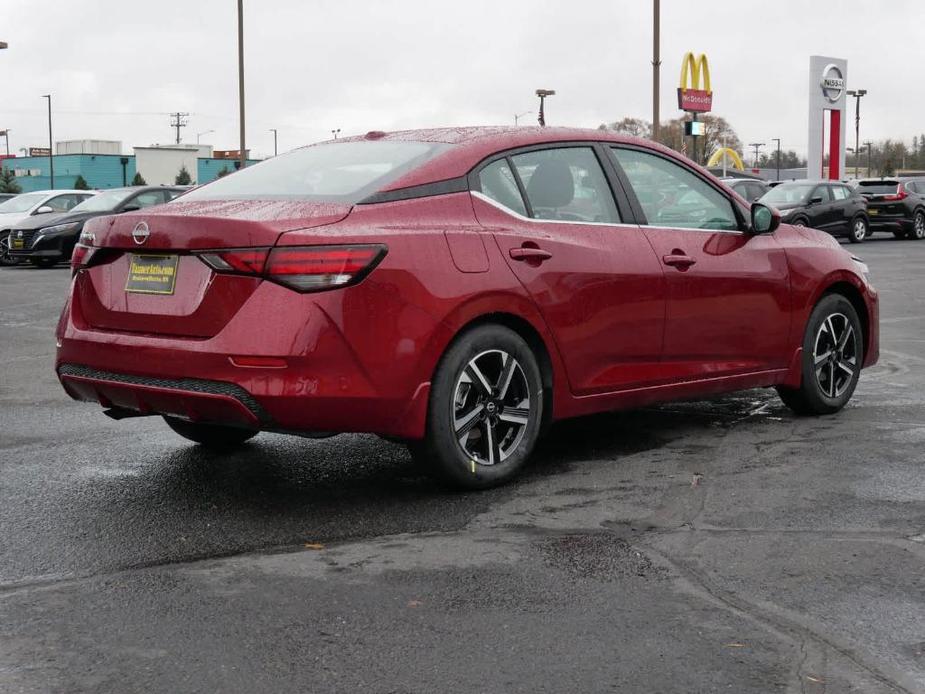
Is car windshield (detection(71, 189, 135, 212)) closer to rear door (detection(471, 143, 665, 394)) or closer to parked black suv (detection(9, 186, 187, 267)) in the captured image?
parked black suv (detection(9, 186, 187, 267))

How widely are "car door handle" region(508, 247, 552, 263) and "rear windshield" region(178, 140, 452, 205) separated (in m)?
0.55

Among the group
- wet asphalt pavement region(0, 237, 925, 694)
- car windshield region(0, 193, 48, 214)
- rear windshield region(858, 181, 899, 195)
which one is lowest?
wet asphalt pavement region(0, 237, 925, 694)

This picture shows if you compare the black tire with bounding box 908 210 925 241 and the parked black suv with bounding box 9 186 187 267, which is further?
the black tire with bounding box 908 210 925 241

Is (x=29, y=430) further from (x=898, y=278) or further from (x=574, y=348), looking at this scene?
(x=898, y=278)

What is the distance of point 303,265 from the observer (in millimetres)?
4711

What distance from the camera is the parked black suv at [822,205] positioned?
97.8ft

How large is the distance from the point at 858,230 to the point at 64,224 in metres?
19.4

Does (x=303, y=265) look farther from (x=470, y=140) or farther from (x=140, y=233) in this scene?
(x=470, y=140)

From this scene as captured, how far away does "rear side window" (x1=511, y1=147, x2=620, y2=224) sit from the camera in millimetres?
5699

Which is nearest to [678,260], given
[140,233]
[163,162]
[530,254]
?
[530,254]

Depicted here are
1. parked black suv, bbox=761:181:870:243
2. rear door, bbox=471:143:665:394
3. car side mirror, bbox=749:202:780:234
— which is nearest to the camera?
rear door, bbox=471:143:665:394

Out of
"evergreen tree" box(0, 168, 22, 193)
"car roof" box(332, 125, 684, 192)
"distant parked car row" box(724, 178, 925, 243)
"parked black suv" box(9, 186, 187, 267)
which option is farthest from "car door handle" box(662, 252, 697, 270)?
"evergreen tree" box(0, 168, 22, 193)

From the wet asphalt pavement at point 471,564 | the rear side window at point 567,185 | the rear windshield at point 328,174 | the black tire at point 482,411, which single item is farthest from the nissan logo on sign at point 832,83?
the black tire at point 482,411

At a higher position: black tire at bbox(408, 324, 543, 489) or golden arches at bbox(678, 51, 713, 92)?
golden arches at bbox(678, 51, 713, 92)
